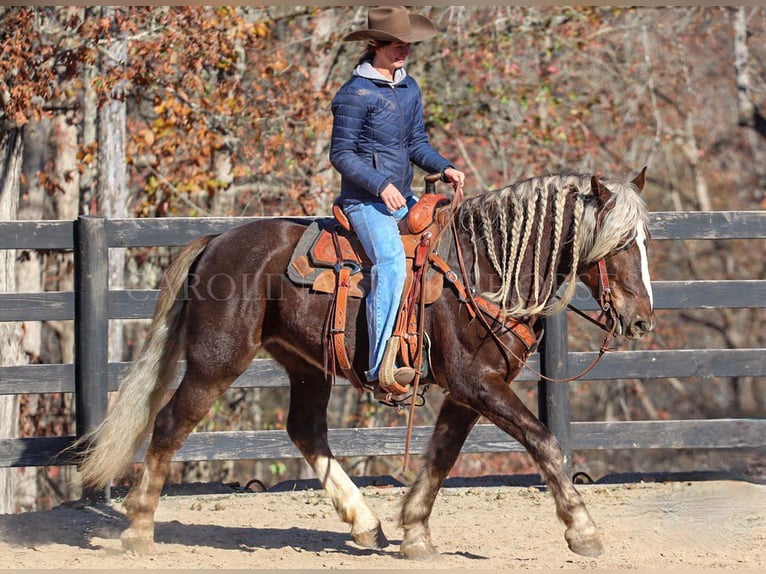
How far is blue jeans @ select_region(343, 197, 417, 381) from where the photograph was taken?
15.8 feet

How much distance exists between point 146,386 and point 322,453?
1053 millimetres

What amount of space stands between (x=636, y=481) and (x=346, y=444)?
6.92 feet

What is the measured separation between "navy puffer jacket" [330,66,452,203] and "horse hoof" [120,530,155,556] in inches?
82.6

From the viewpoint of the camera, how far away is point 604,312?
466cm

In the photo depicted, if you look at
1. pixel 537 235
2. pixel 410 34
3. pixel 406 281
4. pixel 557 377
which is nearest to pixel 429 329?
pixel 406 281

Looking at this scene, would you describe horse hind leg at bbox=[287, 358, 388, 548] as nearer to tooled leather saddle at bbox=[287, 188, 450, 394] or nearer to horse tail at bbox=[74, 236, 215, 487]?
tooled leather saddle at bbox=[287, 188, 450, 394]

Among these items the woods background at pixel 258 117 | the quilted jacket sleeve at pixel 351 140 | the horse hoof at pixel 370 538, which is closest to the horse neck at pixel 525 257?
the quilted jacket sleeve at pixel 351 140

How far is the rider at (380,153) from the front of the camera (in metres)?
4.81

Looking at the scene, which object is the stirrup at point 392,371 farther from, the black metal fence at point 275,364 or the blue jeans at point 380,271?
the black metal fence at point 275,364

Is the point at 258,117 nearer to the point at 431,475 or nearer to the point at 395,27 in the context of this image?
the point at 395,27

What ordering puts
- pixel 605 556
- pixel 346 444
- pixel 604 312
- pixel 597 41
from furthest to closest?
pixel 597 41, pixel 346 444, pixel 605 556, pixel 604 312

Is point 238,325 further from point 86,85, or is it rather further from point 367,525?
point 86,85

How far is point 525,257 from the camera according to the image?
4867 millimetres

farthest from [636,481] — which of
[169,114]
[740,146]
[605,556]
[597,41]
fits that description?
[740,146]
